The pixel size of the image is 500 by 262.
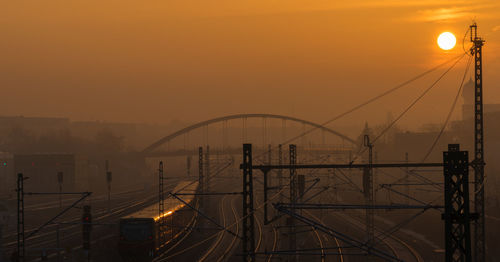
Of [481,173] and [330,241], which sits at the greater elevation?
[481,173]

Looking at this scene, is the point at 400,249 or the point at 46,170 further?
the point at 46,170

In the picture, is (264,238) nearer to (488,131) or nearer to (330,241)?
(330,241)

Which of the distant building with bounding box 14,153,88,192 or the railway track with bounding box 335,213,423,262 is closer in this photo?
the railway track with bounding box 335,213,423,262

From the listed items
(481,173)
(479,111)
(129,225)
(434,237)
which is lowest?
(434,237)

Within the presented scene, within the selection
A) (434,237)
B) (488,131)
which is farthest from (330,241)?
(488,131)

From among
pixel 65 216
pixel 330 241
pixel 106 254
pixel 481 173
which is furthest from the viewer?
pixel 65 216

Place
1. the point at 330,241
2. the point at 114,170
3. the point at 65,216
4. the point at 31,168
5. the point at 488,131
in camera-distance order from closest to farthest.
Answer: the point at 330,241 < the point at 65,216 < the point at 31,168 < the point at 488,131 < the point at 114,170

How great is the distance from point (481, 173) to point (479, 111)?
11.7 feet

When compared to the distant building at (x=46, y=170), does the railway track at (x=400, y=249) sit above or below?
below

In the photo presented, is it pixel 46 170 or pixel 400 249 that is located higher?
pixel 46 170

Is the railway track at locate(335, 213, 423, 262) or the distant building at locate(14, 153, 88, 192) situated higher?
the distant building at locate(14, 153, 88, 192)

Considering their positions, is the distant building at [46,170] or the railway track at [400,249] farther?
the distant building at [46,170]

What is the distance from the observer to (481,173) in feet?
84.8

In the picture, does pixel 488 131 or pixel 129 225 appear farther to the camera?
pixel 488 131
